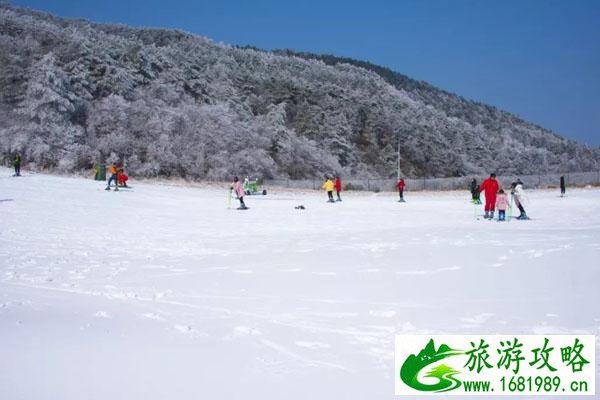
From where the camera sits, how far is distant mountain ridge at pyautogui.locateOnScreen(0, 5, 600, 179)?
1770 inches

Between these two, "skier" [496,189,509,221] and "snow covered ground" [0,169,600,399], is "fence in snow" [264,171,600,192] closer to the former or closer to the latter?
"skier" [496,189,509,221]

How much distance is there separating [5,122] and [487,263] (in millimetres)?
45350

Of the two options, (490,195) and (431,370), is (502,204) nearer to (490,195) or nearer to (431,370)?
(490,195)

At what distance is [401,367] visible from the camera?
4.71 metres

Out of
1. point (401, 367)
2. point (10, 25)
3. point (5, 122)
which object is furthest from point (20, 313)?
point (10, 25)

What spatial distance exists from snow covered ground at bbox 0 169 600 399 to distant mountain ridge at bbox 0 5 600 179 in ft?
104

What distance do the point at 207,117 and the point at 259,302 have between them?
48.4 metres

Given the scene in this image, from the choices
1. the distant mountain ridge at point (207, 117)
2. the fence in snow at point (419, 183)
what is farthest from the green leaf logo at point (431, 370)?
the fence in snow at point (419, 183)

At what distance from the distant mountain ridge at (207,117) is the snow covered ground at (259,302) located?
104ft

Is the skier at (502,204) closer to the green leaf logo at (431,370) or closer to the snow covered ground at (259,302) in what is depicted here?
the snow covered ground at (259,302)

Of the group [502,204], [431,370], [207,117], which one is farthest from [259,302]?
[207,117]

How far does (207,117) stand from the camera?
53.6 m

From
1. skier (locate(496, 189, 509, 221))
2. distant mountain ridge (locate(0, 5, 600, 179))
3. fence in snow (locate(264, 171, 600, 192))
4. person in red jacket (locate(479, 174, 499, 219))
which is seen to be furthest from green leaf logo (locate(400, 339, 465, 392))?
fence in snow (locate(264, 171, 600, 192))

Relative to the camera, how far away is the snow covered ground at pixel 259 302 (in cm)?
459
